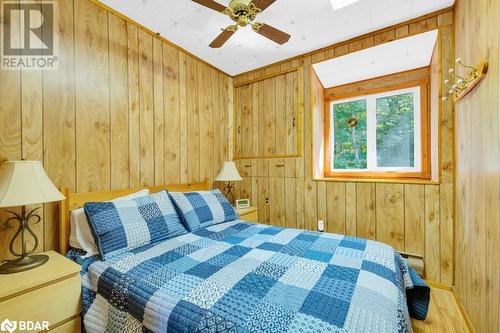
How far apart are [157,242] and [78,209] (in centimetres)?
65

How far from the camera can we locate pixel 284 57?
2936 mm

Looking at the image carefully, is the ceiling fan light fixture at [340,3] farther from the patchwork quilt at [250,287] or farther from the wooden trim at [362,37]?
the patchwork quilt at [250,287]

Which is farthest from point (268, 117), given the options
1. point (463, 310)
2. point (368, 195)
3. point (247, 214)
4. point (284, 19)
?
point (463, 310)

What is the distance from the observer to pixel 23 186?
49.3 inches

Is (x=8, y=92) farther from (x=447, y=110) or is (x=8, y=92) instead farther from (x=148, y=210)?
(x=447, y=110)

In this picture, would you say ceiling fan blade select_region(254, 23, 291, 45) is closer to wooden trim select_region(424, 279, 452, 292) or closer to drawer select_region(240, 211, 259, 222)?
drawer select_region(240, 211, 259, 222)

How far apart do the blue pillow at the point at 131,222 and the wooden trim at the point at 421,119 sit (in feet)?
7.35

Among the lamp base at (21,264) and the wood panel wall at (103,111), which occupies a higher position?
the wood panel wall at (103,111)

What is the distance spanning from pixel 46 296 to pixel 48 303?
0.15 ft

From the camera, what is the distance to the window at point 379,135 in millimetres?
2680

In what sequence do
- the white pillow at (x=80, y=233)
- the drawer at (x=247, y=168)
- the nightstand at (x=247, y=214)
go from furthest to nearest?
the drawer at (x=247, y=168) → the nightstand at (x=247, y=214) → the white pillow at (x=80, y=233)

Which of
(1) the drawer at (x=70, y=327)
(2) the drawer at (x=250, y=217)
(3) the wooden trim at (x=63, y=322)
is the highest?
(2) the drawer at (x=250, y=217)

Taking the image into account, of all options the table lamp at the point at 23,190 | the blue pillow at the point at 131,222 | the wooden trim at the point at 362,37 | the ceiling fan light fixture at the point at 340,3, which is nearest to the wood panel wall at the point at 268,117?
the wooden trim at the point at 362,37

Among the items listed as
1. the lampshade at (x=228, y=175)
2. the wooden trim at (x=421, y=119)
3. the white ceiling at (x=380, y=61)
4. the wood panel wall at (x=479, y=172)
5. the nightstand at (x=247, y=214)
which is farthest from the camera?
the lampshade at (x=228, y=175)
